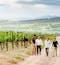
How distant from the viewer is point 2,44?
7840mm

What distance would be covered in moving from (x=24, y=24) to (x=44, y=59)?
53 centimetres

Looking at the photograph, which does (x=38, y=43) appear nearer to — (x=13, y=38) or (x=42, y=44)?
(x=42, y=44)

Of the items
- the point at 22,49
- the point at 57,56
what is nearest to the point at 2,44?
the point at 22,49

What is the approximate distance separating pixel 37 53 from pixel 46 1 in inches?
28.7

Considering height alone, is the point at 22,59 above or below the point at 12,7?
below

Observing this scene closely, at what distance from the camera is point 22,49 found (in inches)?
306

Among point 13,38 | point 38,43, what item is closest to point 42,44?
A: point 38,43

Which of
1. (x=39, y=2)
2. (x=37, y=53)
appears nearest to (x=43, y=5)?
(x=39, y=2)

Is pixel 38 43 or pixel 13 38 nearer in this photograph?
pixel 38 43

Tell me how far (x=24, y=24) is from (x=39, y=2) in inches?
13.7

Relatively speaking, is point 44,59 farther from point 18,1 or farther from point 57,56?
point 18,1

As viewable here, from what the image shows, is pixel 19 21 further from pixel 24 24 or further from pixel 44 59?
pixel 44 59

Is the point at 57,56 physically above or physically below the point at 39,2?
below

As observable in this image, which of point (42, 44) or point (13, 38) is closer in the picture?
point (42, 44)
